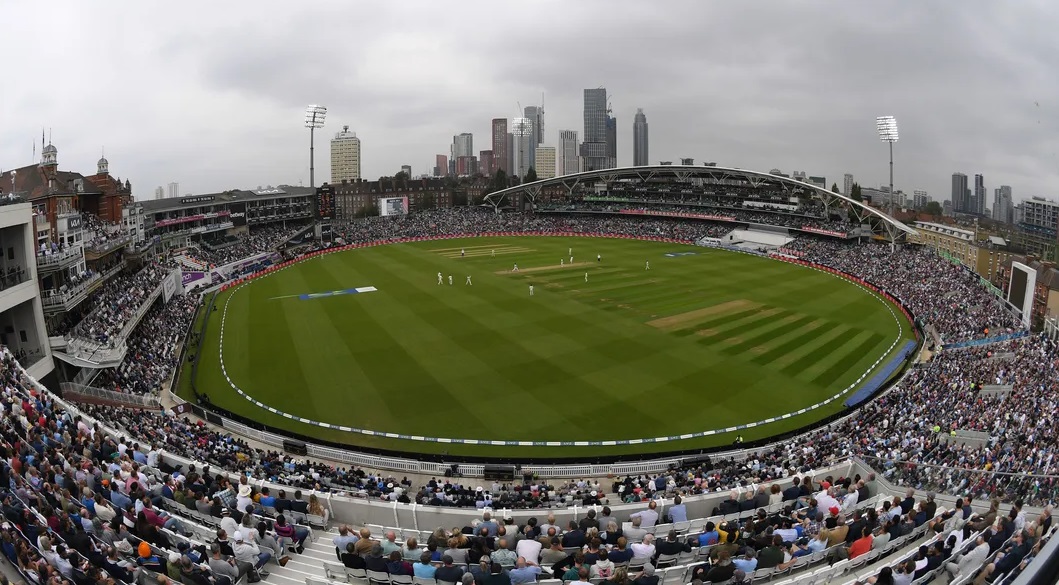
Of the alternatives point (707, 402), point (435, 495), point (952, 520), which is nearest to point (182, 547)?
point (435, 495)

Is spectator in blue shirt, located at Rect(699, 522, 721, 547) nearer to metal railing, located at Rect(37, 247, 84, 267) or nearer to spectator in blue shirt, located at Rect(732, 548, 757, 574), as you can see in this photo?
spectator in blue shirt, located at Rect(732, 548, 757, 574)

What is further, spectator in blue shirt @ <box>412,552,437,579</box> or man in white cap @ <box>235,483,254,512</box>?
man in white cap @ <box>235,483,254,512</box>

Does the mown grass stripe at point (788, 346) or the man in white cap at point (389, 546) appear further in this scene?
the mown grass stripe at point (788, 346)

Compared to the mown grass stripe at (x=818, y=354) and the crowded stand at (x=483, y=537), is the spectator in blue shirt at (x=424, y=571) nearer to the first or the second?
the crowded stand at (x=483, y=537)

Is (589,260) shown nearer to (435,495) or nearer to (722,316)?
(722,316)

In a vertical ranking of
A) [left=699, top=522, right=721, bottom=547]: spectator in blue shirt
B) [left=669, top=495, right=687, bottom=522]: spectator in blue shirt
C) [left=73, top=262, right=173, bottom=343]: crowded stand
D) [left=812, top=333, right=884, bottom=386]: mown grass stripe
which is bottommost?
[left=812, top=333, right=884, bottom=386]: mown grass stripe

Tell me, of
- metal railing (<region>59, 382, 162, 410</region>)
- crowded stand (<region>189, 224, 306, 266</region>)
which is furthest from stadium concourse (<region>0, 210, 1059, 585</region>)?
crowded stand (<region>189, 224, 306, 266</region>)

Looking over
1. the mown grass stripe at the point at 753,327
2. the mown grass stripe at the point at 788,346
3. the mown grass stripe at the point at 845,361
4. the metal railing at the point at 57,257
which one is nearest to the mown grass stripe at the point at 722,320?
the mown grass stripe at the point at 753,327

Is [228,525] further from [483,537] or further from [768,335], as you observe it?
[768,335]
